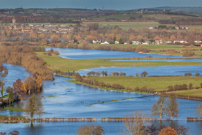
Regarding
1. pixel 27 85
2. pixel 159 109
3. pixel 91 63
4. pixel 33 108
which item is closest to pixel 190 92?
pixel 159 109

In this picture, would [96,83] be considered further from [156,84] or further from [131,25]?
[131,25]

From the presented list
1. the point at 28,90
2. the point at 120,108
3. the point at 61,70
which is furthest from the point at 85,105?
the point at 61,70

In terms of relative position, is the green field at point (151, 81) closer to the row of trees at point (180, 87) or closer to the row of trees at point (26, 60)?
the row of trees at point (180, 87)

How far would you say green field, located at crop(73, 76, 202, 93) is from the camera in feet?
164

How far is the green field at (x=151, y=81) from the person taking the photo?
49969 millimetres

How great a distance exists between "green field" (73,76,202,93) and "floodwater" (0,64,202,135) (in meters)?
3.37

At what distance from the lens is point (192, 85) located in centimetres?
4862

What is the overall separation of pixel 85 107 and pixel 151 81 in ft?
46.8

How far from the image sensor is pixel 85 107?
3984cm

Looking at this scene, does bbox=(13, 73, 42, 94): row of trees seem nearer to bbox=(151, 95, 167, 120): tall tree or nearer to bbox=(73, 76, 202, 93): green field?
bbox=(73, 76, 202, 93): green field

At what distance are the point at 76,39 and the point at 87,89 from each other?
81.6m

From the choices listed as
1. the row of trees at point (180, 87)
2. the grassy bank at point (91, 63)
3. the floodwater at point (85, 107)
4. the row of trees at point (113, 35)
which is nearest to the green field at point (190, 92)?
the row of trees at point (180, 87)

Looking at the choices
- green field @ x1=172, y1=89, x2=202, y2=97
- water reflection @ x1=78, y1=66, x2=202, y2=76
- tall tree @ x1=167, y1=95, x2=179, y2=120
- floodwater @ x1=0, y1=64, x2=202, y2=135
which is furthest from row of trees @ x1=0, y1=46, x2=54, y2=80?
tall tree @ x1=167, y1=95, x2=179, y2=120

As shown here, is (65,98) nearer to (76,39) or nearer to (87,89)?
(87,89)
